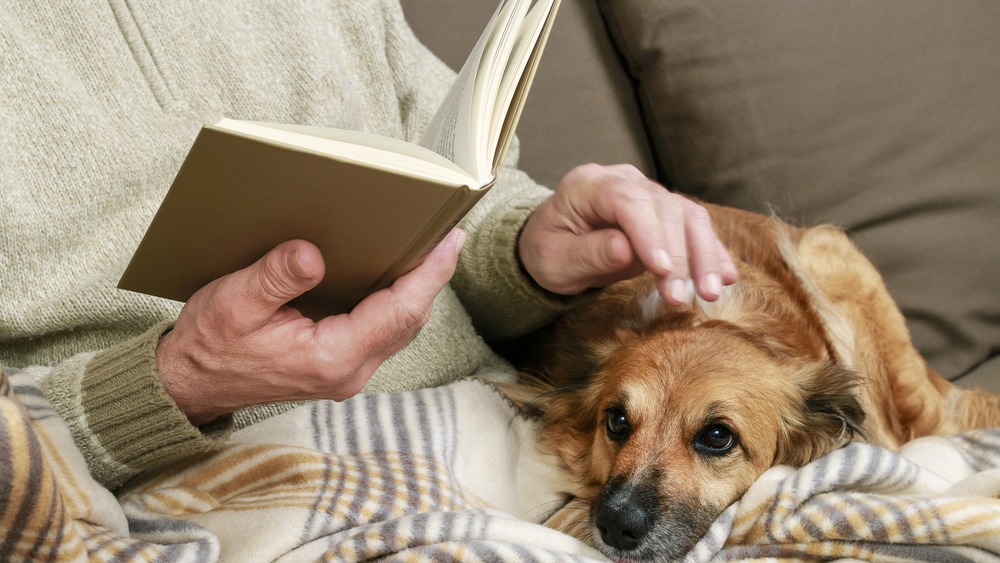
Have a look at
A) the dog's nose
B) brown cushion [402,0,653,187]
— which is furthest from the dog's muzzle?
brown cushion [402,0,653,187]

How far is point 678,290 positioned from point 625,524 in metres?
0.29

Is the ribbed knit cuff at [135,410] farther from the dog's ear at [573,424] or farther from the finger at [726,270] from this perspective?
the finger at [726,270]

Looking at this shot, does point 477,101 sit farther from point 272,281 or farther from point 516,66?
point 272,281

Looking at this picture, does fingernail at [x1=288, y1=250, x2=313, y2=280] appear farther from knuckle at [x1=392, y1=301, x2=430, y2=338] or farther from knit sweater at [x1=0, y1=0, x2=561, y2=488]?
knit sweater at [x1=0, y1=0, x2=561, y2=488]

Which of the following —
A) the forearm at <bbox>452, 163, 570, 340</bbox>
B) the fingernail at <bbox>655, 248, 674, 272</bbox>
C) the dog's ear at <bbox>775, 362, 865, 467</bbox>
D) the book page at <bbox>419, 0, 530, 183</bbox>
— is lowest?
the dog's ear at <bbox>775, 362, 865, 467</bbox>

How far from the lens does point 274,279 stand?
72 cm

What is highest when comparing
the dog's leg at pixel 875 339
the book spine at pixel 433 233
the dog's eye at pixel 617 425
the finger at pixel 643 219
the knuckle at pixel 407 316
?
the book spine at pixel 433 233

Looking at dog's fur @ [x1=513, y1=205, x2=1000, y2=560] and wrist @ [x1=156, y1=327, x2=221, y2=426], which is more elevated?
wrist @ [x1=156, y1=327, x2=221, y2=426]

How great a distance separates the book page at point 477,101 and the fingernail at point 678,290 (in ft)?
1.04

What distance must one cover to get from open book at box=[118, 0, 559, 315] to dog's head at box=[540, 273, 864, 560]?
0.43 metres

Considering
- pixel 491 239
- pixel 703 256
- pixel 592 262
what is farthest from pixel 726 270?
pixel 491 239

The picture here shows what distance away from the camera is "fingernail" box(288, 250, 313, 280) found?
2.30 feet

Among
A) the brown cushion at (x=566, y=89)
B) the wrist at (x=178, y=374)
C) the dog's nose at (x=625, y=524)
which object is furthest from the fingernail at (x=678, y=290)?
the brown cushion at (x=566, y=89)

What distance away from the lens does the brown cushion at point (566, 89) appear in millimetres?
1584
